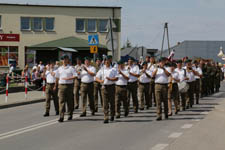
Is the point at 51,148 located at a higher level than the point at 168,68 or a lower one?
lower

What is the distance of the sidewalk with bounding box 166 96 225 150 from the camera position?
8.07 meters

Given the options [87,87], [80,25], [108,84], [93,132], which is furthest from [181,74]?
[80,25]

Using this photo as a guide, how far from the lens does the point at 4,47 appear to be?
51.2 metres

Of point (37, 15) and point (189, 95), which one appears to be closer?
point (189, 95)

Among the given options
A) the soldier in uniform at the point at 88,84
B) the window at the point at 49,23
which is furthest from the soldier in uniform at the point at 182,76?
the window at the point at 49,23

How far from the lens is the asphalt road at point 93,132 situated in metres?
8.38

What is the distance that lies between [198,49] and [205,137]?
87.8m

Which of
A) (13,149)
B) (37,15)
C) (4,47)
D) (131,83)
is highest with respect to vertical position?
(37,15)

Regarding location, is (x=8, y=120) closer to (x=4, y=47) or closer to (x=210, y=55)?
(x=4, y=47)

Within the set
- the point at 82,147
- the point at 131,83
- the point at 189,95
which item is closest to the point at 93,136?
the point at 82,147

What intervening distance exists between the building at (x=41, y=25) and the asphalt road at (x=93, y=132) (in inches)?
1501

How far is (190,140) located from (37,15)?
45846mm

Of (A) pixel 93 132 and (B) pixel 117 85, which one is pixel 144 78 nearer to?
(B) pixel 117 85

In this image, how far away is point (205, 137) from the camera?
30.0 ft
